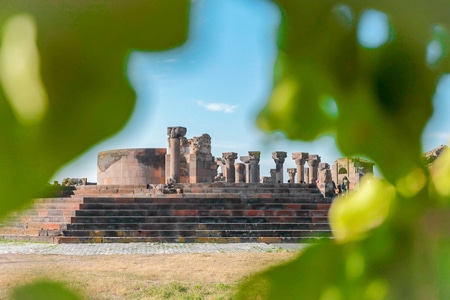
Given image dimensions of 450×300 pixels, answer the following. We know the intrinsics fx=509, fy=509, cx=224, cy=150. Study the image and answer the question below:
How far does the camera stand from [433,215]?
0.58ft

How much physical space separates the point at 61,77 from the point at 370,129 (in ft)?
0.36

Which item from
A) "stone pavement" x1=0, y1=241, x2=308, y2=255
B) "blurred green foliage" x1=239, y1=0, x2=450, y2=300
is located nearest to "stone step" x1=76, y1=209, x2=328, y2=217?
"stone pavement" x1=0, y1=241, x2=308, y2=255

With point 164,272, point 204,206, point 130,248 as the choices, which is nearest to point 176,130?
point 164,272

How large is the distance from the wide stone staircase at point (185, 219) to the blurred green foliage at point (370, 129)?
5.33 metres

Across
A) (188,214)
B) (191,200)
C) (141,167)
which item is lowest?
(188,214)

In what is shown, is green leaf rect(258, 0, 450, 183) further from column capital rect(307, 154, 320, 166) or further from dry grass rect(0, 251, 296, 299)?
dry grass rect(0, 251, 296, 299)

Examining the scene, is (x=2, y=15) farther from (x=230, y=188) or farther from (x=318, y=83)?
(x=230, y=188)

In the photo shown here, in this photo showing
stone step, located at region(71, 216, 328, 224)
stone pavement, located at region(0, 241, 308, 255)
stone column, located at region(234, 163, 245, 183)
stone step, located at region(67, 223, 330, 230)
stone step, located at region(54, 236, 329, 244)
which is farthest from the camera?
stone column, located at region(234, 163, 245, 183)

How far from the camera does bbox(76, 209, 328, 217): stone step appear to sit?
6.46 meters

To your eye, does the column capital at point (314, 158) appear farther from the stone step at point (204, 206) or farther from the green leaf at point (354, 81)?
the stone step at point (204, 206)

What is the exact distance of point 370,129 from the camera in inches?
7.4

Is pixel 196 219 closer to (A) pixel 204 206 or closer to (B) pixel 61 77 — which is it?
(A) pixel 204 206

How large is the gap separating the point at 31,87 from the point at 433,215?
137 millimetres

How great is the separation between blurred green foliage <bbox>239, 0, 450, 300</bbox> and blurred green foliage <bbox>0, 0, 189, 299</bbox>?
56 mm
